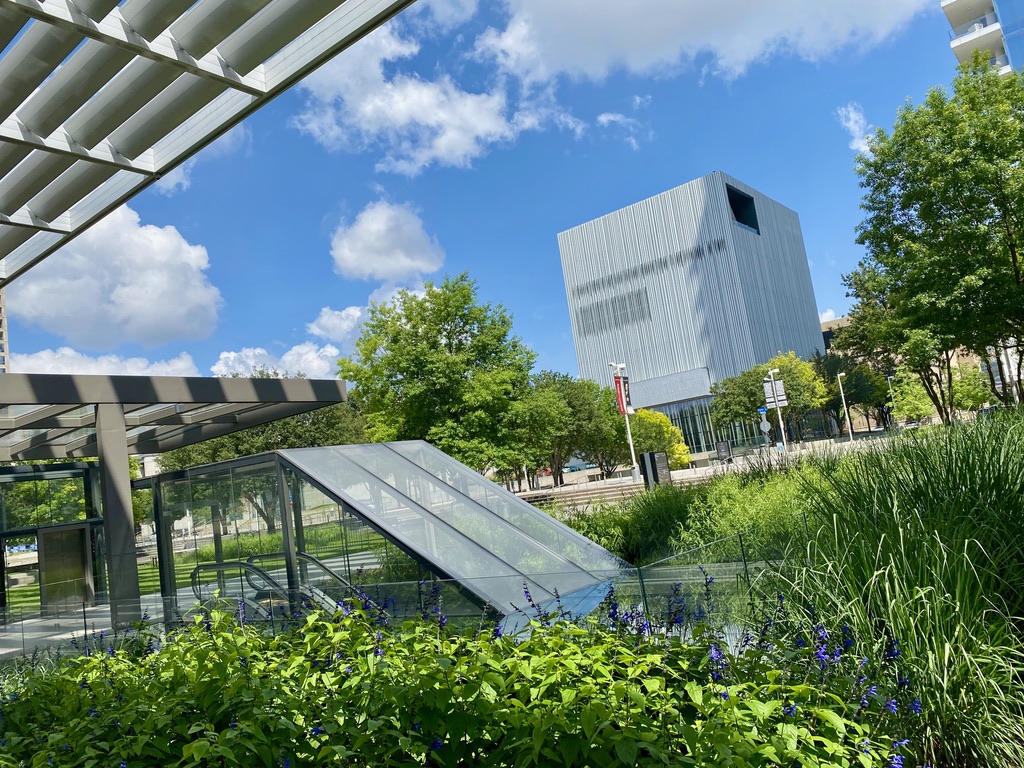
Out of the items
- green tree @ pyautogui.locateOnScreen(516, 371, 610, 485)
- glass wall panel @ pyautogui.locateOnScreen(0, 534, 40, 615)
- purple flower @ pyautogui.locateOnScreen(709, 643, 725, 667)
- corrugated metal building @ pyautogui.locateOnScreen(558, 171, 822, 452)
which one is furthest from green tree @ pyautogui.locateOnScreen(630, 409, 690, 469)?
purple flower @ pyautogui.locateOnScreen(709, 643, 725, 667)

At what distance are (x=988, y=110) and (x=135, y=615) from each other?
762 inches

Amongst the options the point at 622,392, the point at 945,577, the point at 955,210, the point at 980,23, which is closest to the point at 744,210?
the point at 980,23

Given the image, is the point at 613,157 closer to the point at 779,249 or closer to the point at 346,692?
the point at 779,249

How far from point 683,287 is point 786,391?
27294 mm

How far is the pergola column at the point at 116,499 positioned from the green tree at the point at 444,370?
451 inches

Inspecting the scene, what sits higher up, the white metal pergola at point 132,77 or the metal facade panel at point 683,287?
the metal facade panel at point 683,287

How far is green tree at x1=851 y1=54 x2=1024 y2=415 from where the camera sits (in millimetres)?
16766

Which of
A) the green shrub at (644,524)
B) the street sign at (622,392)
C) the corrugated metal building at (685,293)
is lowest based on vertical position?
the green shrub at (644,524)

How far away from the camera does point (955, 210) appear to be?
58.2ft

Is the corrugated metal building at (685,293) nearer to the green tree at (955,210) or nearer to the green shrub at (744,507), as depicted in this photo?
the green tree at (955,210)

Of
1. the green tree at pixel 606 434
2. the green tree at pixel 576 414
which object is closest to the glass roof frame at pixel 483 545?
the green tree at pixel 576 414

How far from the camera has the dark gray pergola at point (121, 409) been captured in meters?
10.6

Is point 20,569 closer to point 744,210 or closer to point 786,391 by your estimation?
point 786,391

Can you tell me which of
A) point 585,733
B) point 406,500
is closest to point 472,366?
point 406,500
